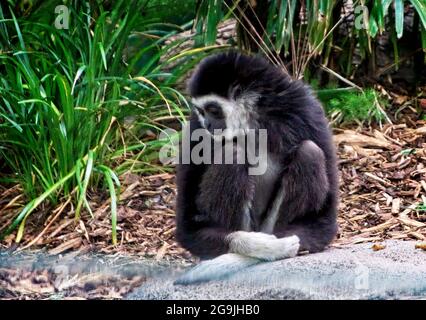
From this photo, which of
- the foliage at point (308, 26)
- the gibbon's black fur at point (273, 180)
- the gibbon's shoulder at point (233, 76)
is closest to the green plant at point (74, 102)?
the foliage at point (308, 26)

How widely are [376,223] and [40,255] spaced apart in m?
1.64

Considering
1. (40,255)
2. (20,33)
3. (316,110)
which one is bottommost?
(40,255)

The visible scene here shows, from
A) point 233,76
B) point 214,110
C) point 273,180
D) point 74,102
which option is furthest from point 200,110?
point 74,102

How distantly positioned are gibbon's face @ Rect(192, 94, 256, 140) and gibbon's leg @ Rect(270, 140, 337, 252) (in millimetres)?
274

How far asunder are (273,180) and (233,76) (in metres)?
0.48

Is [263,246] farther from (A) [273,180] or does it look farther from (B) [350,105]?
(B) [350,105]

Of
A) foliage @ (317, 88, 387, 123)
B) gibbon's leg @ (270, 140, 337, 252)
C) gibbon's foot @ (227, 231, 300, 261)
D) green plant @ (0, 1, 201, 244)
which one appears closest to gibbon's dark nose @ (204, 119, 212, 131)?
gibbon's leg @ (270, 140, 337, 252)

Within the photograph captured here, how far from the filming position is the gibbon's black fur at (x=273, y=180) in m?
3.46

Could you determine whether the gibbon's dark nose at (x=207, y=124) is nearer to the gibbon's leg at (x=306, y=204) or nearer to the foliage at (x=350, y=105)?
the gibbon's leg at (x=306, y=204)

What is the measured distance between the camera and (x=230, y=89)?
139 inches

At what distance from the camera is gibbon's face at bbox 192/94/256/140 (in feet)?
11.6

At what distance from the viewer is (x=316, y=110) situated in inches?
143

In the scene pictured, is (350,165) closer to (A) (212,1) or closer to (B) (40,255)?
(A) (212,1)
